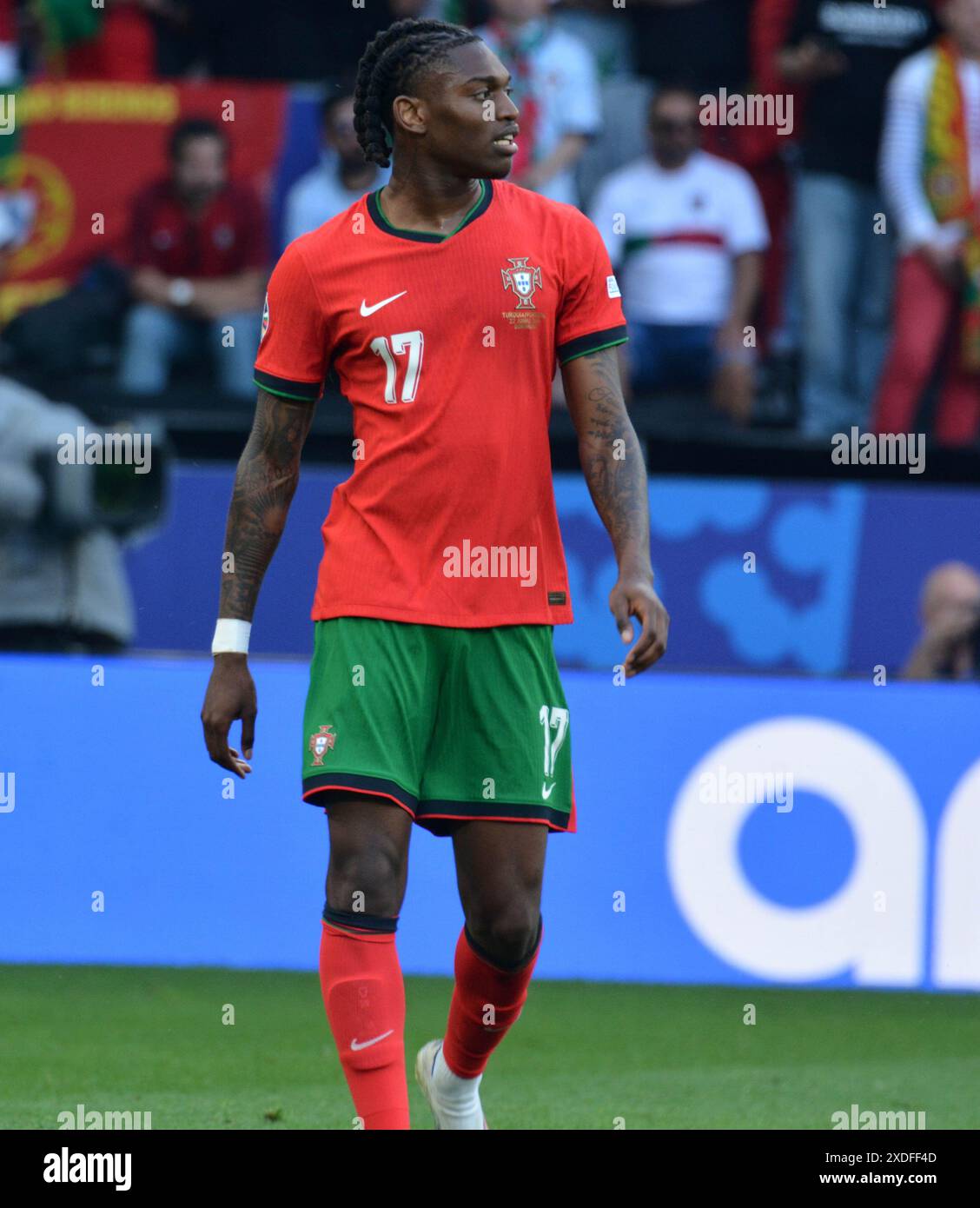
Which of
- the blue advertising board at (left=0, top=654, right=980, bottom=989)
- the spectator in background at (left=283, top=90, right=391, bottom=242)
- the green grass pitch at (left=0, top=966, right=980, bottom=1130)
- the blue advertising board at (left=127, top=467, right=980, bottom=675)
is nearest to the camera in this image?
the green grass pitch at (left=0, top=966, right=980, bottom=1130)

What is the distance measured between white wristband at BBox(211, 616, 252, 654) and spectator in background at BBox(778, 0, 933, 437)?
5541 millimetres

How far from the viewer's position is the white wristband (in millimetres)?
3912

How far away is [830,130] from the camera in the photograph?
9250 millimetres

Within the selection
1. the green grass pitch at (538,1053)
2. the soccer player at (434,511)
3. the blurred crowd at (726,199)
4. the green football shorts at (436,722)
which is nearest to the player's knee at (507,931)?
the soccer player at (434,511)

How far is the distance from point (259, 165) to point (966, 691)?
4.33 meters

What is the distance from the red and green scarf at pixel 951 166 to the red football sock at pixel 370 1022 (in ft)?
20.4

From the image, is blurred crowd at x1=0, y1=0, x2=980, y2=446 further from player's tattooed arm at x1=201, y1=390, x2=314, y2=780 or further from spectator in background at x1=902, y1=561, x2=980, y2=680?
player's tattooed arm at x1=201, y1=390, x2=314, y2=780

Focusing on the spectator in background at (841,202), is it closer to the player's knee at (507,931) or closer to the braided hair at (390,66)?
the braided hair at (390,66)

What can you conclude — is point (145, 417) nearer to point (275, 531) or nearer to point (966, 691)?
point (966, 691)

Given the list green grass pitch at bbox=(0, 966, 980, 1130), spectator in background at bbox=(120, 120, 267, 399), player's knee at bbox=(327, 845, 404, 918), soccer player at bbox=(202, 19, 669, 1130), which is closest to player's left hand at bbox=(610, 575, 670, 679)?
soccer player at bbox=(202, 19, 669, 1130)

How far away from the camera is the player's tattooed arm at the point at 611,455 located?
3.83 m

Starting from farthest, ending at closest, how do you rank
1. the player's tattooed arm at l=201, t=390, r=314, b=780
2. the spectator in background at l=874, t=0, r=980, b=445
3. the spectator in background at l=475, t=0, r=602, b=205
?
the spectator in background at l=874, t=0, r=980, b=445, the spectator in background at l=475, t=0, r=602, b=205, the player's tattooed arm at l=201, t=390, r=314, b=780

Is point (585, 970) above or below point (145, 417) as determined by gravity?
below

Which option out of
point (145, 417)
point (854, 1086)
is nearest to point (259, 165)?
point (145, 417)
